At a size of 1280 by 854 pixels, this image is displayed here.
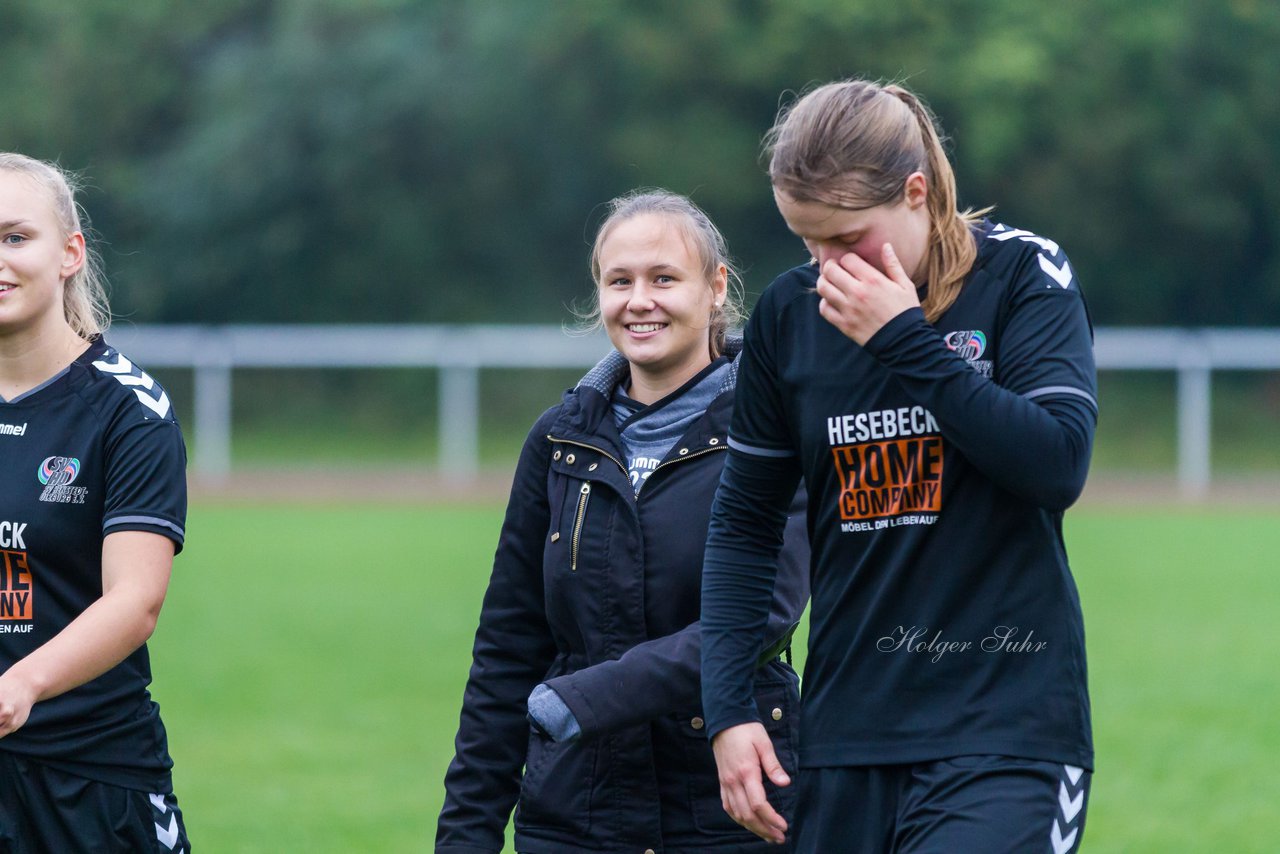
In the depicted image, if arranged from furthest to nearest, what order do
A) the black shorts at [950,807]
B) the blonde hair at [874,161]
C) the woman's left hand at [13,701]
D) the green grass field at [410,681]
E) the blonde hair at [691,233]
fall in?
the green grass field at [410,681] < the blonde hair at [691,233] < the woman's left hand at [13,701] < the blonde hair at [874,161] < the black shorts at [950,807]

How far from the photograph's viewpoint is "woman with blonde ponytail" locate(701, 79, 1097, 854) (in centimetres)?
290

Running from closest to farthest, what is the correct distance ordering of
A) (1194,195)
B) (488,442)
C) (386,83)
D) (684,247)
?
(684,247) < (488,442) < (1194,195) < (386,83)

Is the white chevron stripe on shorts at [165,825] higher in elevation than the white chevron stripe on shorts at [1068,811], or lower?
lower

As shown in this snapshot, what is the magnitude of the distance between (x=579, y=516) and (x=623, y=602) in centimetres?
20

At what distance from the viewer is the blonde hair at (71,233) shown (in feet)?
11.9

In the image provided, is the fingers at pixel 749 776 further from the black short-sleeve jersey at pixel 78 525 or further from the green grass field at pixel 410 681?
the green grass field at pixel 410 681

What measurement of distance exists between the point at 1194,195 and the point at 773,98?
7227 mm

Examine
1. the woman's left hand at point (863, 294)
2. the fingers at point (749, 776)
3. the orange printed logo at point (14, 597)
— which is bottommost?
the fingers at point (749, 776)

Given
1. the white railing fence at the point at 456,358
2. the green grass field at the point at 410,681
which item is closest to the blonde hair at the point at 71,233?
the green grass field at the point at 410,681

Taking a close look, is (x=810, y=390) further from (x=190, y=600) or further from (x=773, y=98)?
(x=773, y=98)

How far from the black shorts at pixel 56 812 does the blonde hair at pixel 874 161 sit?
1.71m

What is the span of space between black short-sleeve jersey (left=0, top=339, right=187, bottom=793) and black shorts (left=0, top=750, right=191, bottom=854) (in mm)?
29

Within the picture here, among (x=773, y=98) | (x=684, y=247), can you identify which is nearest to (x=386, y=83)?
(x=773, y=98)

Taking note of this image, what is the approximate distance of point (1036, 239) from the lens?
3.14 metres
